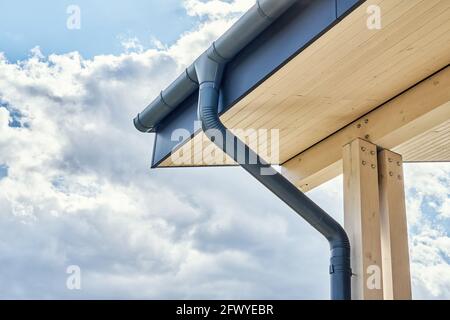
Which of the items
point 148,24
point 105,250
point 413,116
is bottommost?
point 105,250

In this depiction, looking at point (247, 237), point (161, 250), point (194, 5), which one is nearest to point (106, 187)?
point (161, 250)

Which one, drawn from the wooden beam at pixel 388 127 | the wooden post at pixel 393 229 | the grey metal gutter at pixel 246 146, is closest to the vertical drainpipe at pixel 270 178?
the grey metal gutter at pixel 246 146

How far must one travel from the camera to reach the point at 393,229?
299cm

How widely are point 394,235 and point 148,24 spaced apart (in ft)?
12.5

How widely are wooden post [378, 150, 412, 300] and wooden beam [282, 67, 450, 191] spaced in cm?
13

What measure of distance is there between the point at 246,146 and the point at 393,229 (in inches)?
34.3

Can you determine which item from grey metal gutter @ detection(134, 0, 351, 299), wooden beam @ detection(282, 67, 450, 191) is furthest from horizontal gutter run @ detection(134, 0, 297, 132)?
wooden beam @ detection(282, 67, 450, 191)

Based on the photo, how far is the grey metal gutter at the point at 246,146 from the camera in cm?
276

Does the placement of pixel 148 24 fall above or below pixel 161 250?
above

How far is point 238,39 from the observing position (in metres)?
2.88

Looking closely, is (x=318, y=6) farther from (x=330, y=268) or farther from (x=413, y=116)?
(x=330, y=268)

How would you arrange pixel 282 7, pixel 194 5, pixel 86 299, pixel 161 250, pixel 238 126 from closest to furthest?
pixel 86 299
pixel 282 7
pixel 238 126
pixel 161 250
pixel 194 5

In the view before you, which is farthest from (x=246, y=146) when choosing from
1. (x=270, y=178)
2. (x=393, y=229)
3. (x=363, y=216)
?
(x=393, y=229)

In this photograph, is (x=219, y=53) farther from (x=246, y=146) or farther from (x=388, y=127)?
(x=388, y=127)
